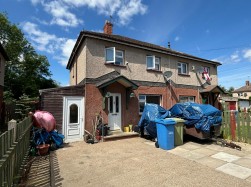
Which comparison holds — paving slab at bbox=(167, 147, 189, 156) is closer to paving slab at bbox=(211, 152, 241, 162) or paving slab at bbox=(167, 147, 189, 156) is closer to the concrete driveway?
the concrete driveway

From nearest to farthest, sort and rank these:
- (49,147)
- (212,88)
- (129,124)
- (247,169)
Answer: (247,169) < (49,147) < (129,124) < (212,88)

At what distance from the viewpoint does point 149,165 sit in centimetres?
541

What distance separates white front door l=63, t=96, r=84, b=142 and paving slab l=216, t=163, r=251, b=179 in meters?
6.95

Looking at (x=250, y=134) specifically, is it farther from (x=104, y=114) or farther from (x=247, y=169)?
(x=104, y=114)

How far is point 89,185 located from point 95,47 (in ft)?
25.8

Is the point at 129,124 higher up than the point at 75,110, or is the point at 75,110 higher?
the point at 75,110

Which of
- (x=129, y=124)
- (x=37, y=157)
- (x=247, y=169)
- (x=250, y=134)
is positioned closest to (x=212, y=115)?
(x=250, y=134)

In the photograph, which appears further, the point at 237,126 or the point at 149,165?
the point at 237,126

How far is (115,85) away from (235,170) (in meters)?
7.35

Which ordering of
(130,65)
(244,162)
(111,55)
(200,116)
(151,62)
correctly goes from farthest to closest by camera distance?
(151,62), (130,65), (111,55), (200,116), (244,162)

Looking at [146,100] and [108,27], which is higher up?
[108,27]

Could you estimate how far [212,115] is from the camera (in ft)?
26.2

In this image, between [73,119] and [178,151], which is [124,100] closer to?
[73,119]

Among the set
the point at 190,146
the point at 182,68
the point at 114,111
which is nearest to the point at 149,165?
the point at 190,146
